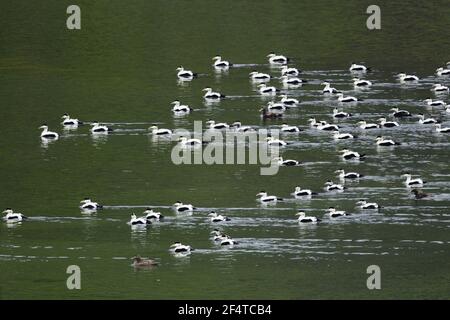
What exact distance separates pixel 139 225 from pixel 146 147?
56.6ft

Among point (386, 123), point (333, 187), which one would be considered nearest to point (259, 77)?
point (386, 123)

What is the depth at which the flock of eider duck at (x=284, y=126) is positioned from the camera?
83688 mm

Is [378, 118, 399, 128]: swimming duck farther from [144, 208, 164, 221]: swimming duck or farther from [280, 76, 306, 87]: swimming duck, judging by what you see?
[144, 208, 164, 221]: swimming duck

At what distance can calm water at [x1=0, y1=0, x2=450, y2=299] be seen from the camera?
75.5m

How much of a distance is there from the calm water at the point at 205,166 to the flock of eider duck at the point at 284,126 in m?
0.62

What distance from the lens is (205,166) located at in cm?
9575

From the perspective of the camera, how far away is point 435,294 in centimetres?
7225

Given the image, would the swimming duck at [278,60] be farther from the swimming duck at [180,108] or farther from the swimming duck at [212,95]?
the swimming duck at [180,108]

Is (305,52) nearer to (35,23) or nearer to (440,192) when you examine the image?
(35,23)

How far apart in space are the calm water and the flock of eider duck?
62 cm

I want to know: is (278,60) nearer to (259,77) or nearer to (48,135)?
(259,77)

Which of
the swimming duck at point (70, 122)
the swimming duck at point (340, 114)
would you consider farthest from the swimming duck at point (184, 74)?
the swimming duck at point (340, 114)

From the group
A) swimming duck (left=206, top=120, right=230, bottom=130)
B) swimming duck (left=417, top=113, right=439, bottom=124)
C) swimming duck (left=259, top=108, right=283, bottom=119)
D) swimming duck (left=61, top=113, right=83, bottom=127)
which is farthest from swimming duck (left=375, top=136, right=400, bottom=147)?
swimming duck (left=61, top=113, right=83, bottom=127)

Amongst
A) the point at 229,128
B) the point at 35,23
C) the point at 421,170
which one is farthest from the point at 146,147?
the point at 35,23
